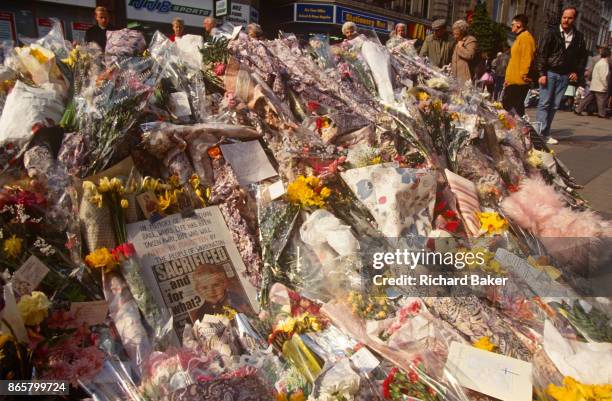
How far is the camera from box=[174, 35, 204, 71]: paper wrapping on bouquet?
357 centimetres

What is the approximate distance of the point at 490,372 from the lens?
164cm

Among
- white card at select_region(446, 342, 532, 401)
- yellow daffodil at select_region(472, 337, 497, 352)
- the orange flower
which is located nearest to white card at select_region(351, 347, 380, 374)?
white card at select_region(446, 342, 532, 401)

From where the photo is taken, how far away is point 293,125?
10.1 feet

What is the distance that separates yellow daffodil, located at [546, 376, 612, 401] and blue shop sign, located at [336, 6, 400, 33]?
60.5 ft

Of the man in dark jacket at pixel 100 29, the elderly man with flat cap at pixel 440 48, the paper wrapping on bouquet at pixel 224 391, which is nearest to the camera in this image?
the paper wrapping on bouquet at pixel 224 391

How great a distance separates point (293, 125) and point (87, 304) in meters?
1.79

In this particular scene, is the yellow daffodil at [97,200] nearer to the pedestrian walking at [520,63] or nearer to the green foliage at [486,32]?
the pedestrian walking at [520,63]

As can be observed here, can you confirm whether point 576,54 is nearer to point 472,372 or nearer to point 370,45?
point 370,45

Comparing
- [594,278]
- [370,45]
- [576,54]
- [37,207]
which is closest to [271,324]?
[37,207]

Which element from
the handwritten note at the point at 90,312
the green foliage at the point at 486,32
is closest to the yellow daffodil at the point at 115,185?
the handwritten note at the point at 90,312

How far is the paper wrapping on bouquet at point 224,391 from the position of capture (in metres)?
1.38

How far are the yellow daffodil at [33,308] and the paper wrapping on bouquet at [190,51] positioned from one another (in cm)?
232

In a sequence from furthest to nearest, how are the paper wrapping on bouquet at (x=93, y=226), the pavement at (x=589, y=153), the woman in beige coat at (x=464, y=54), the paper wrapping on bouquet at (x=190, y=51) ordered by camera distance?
the woman in beige coat at (x=464, y=54) < the pavement at (x=589, y=153) < the paper wrapping on bouquet at (x=190, y=51) < the paper wrapping on bouquet at (x=93, y=226)

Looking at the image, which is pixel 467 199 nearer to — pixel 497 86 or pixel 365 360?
pixel 365 360
